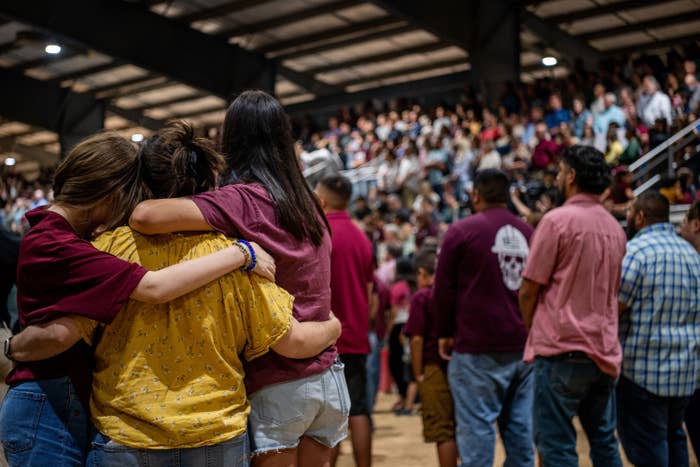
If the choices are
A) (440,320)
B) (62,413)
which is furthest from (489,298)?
(62,413)

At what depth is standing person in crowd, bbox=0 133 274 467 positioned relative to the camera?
5.82 ft

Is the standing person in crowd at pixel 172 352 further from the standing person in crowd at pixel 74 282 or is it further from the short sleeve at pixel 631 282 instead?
the short sleeve at pixel 631 282

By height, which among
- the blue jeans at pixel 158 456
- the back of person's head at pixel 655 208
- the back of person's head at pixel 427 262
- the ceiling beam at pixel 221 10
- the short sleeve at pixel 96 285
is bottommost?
the blue jeans at pixel 158 456

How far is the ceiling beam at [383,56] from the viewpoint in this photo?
17.4m

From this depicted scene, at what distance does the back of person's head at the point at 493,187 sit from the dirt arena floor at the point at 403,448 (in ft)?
6.74

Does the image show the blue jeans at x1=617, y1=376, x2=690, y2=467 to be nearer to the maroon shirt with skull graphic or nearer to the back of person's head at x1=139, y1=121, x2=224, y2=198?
the maroon shirt with skull graphic

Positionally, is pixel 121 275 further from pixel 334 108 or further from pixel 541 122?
pixel 334 108

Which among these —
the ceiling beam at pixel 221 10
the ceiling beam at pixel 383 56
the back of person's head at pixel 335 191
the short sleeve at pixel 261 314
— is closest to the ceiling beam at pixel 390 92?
the ceiling beam at pixel 383 56

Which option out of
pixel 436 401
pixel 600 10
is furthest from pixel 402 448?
pixel 600 10

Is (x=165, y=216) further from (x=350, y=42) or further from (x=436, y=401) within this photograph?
(x=350, y=42)

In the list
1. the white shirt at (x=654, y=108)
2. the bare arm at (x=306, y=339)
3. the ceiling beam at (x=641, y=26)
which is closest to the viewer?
the bare arm at (x=306, y=339)

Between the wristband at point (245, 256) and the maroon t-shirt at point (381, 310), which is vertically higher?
the wristband at point (245, 256)

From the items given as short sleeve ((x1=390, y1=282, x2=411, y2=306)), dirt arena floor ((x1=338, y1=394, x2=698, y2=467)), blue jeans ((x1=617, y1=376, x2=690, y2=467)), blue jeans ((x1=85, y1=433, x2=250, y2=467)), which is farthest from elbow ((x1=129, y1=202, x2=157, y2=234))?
short sleeve ((x1=390, y1=282, x2=411, y2=306))

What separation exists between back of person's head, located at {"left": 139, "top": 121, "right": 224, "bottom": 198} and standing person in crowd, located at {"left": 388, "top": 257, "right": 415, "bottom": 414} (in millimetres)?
5561
